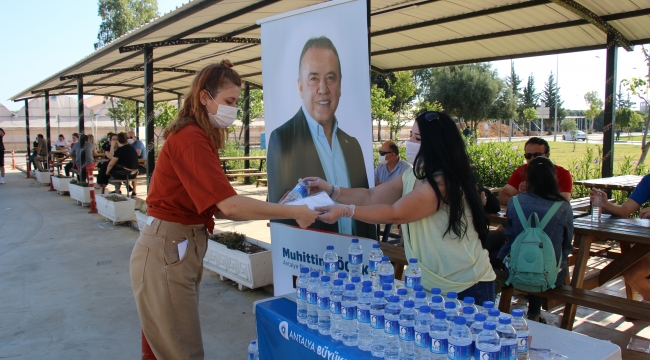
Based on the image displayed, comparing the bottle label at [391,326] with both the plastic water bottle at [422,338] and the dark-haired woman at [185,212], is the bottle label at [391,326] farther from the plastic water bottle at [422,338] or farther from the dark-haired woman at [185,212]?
the dark-haired woman at [185,212]

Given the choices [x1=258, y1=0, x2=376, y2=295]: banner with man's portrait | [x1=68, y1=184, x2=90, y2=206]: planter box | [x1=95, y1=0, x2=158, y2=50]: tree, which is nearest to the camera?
[x1=258, y1=0, x2=376, y2=295]: banner with man's portrait

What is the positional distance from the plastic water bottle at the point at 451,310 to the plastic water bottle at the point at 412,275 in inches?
10.7

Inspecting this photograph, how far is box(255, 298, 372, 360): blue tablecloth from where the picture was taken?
1924 mm

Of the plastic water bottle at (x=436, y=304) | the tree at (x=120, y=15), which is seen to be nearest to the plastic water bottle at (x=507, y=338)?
the plastic water bottle at (x=436, y=304)

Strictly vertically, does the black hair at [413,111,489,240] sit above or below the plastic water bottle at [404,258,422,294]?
above

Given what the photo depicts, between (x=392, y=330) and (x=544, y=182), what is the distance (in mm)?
2417

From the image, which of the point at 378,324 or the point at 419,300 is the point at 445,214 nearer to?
the point at 419,300

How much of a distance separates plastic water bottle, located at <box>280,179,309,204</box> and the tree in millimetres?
37271

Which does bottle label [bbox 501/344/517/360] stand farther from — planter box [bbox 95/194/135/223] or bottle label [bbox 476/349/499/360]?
planter box [bbox 95/194/135/223]

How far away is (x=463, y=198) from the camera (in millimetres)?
2324

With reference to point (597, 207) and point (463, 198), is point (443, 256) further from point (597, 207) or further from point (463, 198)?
point (597, 207)

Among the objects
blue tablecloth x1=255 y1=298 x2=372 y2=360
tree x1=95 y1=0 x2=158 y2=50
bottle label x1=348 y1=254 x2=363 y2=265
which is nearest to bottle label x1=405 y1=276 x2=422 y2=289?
blue tablecloth x1=255 y1=298 x2=372 y2=360

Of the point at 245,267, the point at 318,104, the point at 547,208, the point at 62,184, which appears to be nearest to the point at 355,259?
the point at 318,104

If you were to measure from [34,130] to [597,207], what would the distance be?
52118 millimetres
